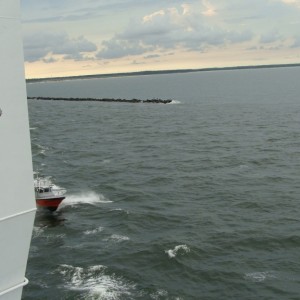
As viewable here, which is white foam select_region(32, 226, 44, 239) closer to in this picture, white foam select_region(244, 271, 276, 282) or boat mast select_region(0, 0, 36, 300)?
white foam select_region(244, 271, 276, 282)

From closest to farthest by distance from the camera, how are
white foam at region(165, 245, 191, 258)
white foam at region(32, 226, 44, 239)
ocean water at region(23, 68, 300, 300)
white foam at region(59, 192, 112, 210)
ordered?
1. ocean water at region(23, 68, 300, 300)
2. white foam at region(165, 245, 191, 258)
3. white foam at region(32, 226, 44, 239)
4. white foam at region(59, 192, 112, 210)

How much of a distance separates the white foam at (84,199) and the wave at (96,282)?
15.7 m

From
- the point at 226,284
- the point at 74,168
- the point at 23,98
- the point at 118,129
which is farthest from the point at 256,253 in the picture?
the point at 118,129

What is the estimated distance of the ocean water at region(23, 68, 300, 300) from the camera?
30609 millimetres

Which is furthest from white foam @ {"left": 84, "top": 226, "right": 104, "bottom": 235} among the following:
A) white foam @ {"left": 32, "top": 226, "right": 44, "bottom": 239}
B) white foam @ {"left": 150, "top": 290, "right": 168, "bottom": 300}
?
white foam @ {"left": 150, "top": 290, "right": 168, "bottom": 300}

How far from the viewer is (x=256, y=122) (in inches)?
4306

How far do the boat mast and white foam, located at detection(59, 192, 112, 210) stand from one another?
35990 mm

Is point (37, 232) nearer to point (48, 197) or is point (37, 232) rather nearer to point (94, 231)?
point (48, 197)

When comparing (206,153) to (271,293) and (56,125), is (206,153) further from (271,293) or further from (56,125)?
(56,125)

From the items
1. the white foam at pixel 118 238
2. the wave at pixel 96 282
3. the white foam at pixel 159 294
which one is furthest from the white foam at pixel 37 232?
the white foam at pixel 159 294

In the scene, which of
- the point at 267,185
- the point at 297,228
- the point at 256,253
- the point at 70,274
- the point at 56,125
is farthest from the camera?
the point at 56,125

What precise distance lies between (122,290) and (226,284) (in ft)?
23.6

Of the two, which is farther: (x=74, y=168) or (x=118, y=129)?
(x=118, y=129)

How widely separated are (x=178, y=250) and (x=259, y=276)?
697 centimetres
